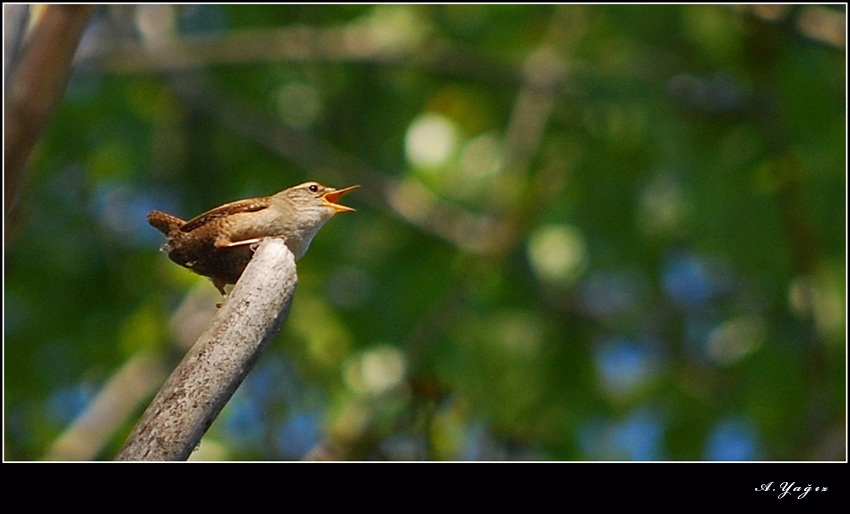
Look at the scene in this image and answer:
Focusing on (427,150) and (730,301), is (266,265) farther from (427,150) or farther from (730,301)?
(730,301)

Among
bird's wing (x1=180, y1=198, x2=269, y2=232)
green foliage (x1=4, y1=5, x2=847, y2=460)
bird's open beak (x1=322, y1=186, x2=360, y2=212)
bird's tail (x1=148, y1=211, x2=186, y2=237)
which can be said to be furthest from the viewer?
green foliage (x1=4, y1=5, x2=847, y2=460)

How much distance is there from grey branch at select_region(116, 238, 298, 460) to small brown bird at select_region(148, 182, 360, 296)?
0.58 meters

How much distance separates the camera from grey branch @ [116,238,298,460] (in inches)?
84.8

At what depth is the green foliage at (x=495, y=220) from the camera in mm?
9328

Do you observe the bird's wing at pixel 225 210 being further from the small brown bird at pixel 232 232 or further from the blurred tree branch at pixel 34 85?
the blurred tree branch at pixel 34 85

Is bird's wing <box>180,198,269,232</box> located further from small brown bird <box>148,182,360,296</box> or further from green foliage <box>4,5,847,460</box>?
green foliage <box>4,5,847,460</box>

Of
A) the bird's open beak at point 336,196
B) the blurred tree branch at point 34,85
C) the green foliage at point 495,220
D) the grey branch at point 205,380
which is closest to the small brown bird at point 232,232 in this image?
the bird's open beak at point 336,196

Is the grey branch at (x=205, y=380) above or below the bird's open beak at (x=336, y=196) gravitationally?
above

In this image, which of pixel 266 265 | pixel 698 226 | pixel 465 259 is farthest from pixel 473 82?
pixel 266 265

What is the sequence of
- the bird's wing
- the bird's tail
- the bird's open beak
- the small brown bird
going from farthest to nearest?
the bird's open beak → the bird's tail → the bird's wing → the small brown bird

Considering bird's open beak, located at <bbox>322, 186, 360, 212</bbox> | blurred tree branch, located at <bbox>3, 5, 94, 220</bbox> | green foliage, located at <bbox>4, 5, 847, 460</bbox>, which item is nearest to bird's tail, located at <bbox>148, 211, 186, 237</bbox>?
bird's open beak, located at <bbox>322, 186, 360, 212</bbox>

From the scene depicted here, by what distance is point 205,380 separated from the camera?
7.13 ft

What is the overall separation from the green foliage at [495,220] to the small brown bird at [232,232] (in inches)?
211
